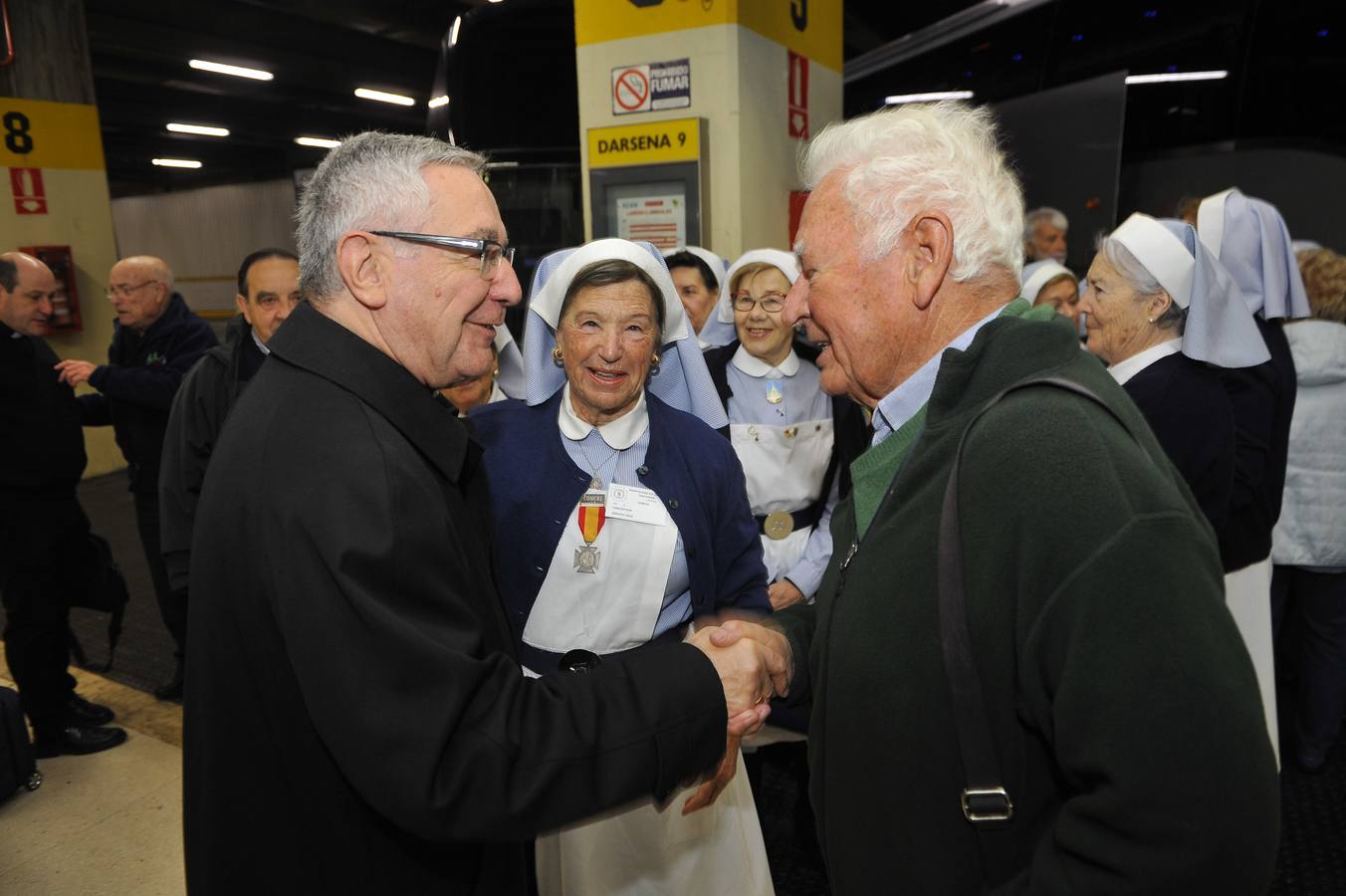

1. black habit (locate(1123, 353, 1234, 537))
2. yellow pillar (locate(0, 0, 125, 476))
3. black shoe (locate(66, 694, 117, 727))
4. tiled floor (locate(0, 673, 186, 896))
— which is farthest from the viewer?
yellow pillar (locate(0, 0, 125, 476))

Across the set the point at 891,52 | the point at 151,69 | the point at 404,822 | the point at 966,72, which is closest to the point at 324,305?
the point at 404,822

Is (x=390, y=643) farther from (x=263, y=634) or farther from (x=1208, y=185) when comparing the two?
(x=1208, y=185)

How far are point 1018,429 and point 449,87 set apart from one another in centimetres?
665

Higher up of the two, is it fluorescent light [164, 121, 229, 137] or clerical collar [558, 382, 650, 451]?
fluorescent light [164, 121, 229, 137]

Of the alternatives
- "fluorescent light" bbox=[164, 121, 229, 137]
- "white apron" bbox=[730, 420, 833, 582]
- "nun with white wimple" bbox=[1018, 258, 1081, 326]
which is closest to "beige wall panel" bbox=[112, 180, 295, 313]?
"fluorescent light" bbox=[164, 121, 229, 137]

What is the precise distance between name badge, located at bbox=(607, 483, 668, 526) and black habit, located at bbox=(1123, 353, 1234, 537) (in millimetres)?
1538

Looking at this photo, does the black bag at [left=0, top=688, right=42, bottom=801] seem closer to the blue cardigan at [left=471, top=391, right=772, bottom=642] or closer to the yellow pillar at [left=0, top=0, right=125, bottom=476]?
the blue cardigan at [left=471, top=391, right=772, bottom=642]

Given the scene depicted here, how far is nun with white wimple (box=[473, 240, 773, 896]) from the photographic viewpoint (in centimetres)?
195

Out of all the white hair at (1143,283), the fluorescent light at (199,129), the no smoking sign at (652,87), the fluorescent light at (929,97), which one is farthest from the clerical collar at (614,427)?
the fluorescent light at (199,129)

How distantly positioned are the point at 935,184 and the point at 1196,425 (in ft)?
5.91

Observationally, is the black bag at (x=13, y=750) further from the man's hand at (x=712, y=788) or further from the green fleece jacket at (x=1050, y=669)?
the green fleece jacket at (x=1050, y=669)

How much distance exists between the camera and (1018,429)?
0.96 m

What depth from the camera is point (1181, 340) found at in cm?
265

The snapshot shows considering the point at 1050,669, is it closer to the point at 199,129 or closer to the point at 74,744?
the point at 74,744
